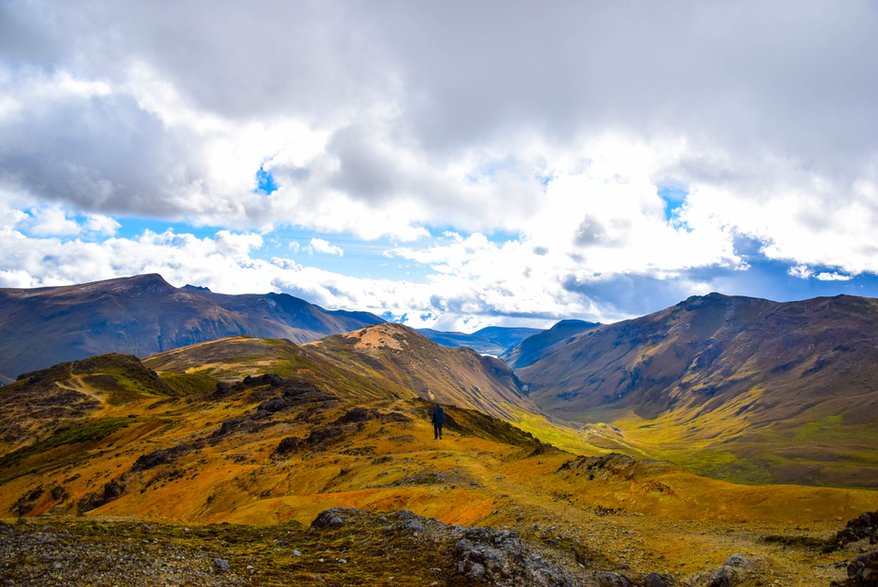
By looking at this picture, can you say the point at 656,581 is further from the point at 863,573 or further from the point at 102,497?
the point at 102,497

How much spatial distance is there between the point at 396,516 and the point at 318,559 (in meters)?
7.83

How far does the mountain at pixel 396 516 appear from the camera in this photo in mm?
21297

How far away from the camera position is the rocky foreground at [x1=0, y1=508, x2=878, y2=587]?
61.1 ft

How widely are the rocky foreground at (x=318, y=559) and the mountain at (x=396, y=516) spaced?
0.11 m

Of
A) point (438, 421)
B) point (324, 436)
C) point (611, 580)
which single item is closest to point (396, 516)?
point (611, 580)

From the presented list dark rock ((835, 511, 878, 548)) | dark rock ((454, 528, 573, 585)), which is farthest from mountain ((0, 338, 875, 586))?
dark rock ((835, 511, 878, 548))

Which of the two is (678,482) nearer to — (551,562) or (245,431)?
(551,562)

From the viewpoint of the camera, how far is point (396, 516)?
30.8 m

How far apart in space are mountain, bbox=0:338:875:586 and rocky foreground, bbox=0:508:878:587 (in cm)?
11

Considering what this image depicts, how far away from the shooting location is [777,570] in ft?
71.4

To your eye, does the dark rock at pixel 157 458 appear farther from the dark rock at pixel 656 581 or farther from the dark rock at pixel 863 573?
the dark rock at pixel 863 573

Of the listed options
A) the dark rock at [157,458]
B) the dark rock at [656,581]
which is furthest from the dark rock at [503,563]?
the dark rock at [157,458]

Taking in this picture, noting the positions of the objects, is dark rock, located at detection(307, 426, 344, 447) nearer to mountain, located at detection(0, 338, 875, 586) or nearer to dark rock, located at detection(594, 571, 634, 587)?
mountain, located at detection(0, 338, 875, 586)

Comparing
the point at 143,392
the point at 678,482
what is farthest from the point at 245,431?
the point at 143,392
